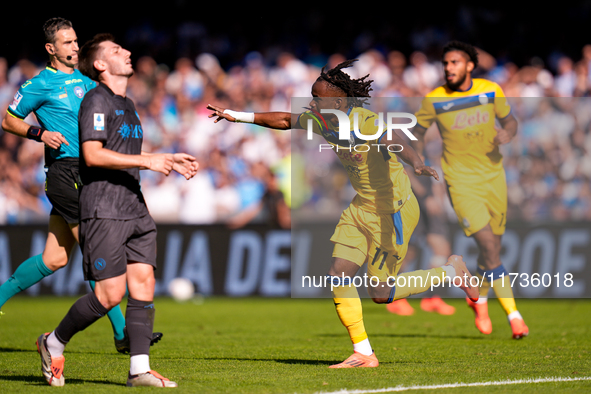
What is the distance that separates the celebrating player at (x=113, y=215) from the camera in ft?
15.5

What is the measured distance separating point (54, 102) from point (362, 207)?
2.68 metres

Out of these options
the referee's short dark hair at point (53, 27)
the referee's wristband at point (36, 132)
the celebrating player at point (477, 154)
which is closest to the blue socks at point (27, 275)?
the referee's wristband at point (36, 132)

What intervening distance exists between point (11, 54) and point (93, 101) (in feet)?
49.6

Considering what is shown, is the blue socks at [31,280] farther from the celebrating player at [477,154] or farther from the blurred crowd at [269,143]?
the blurred crowd at [269,143]

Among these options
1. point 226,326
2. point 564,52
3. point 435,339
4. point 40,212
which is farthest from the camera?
point 564,52

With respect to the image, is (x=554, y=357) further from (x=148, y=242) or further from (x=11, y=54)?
(x=11, y=54)

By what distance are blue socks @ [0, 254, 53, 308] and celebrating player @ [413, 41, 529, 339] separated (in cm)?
372

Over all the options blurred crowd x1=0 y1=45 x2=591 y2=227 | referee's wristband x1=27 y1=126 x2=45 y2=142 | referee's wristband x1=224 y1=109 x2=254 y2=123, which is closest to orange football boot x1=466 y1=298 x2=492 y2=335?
blurred crowd x1=0 y1=45 x2=591 y2=227

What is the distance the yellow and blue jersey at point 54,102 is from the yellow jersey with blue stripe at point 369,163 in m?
1.89

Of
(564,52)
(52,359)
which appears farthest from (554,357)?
(564,52)

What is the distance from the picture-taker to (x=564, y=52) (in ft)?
52.9

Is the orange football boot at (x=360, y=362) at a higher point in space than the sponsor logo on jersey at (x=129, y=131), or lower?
lower

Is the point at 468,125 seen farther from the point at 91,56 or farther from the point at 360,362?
the point at 91,56

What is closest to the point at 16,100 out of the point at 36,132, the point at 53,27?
the point at 36,132
